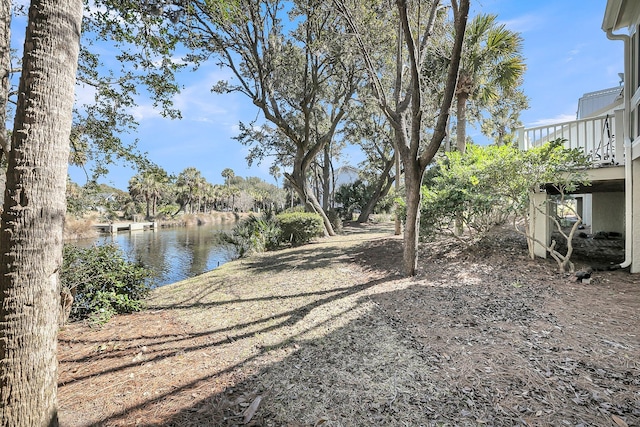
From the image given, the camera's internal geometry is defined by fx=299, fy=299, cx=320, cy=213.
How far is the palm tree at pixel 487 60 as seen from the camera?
827 cm

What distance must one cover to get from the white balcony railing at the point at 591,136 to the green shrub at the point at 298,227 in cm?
678

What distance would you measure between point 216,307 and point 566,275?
19.2 ft

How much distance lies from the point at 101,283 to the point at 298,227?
22.3ft

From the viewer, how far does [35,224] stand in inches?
66.7

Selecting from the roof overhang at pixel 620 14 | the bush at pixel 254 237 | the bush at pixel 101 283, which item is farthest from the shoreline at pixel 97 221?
the roof overhang at pixel 620 14

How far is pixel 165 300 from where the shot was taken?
546 centimetres

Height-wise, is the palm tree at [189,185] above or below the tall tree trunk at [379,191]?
above

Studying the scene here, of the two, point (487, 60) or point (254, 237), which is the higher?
point (487, 60)

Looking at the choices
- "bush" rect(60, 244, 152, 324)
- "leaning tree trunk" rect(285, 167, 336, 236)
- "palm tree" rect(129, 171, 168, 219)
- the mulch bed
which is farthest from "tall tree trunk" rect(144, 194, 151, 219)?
the mulch bed

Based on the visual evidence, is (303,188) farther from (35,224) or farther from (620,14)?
(35,224)

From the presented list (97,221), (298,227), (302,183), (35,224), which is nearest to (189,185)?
(97,221)

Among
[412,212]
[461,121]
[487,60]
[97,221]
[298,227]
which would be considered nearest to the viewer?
[412,212]

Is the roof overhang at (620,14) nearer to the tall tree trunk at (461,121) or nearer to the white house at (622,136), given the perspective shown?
the white house at (622,136)

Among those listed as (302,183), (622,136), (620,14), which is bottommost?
(302,183)
